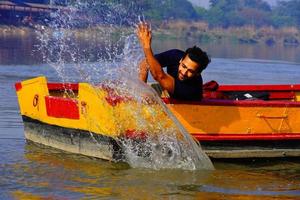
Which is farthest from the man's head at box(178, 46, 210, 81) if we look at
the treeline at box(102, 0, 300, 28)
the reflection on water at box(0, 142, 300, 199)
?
the treeline at box(102, 0, 300, 28)

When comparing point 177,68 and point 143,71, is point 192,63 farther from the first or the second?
point 143,71

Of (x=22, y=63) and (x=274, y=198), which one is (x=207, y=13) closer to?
(x=22, y=63)

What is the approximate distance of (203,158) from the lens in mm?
9117

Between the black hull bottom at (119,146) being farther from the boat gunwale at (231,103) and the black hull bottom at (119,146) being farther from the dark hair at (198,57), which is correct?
the dark hair at (198,57)

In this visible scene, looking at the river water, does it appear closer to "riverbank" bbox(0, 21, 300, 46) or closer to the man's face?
the man's face

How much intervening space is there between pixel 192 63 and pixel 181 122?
0.86 meters

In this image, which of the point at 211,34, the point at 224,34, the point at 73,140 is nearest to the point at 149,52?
the point at 73,140

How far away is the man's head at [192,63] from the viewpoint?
846cm

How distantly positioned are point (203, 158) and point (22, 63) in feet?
61.6

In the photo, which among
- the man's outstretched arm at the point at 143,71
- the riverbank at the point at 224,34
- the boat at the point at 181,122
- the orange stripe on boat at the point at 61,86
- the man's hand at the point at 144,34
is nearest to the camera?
the man's hand at the point at 144,34

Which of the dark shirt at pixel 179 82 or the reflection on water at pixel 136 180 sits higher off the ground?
the dark shirt at pixel 179 82

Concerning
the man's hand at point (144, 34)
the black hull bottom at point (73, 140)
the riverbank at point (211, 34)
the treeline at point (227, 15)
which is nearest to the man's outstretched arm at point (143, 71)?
the black hull bottom at point (73, 140)

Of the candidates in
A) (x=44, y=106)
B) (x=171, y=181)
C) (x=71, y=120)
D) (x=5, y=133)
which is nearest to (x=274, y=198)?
(x=171, y=181)

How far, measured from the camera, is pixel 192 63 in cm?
850
